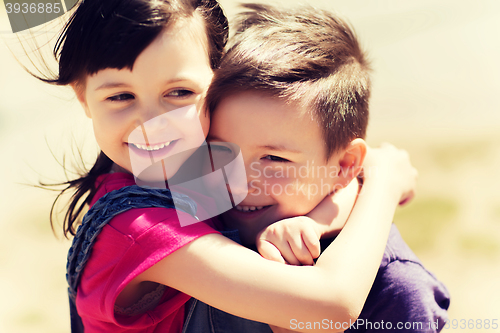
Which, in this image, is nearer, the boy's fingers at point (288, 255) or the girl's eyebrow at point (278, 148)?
the boy's fingers at point (288, 255)

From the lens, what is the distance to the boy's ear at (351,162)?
1463 mm

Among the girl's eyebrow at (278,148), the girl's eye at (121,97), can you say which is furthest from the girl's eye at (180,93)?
the girl's eyebrow at (278,148)

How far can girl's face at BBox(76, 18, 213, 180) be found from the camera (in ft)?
3.67

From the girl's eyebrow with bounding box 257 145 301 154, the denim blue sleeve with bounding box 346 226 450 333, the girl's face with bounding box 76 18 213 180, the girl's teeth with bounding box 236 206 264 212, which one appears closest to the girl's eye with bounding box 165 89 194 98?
the girl's face with bounding box 76 18 213 180

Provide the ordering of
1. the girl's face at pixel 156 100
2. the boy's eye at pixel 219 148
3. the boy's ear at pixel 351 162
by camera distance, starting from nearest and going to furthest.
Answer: the girl's face at pixel 156 100, the boy's eye at pixel 219 148, the boy's ear at pixel 351 162

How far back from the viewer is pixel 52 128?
4270 millimetres

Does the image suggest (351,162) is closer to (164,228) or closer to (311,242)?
(311,242)

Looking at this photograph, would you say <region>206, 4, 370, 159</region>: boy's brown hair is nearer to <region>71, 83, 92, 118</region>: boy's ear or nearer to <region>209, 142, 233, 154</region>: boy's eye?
<region>209, 142, 233, 154</region>: boy's eye

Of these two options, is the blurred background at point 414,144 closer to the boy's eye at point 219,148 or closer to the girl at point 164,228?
the girl at point 164,228

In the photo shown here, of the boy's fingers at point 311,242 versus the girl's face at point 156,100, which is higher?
the girl's face at point 156,100

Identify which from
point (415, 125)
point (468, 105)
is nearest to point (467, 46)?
point (468, 105)

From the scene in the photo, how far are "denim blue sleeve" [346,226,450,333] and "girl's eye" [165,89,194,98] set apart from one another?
2.76 feet

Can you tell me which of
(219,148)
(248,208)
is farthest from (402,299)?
(219,148)

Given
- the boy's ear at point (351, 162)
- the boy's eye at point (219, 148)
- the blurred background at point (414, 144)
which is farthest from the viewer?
the blurred background at point (414, 144)
